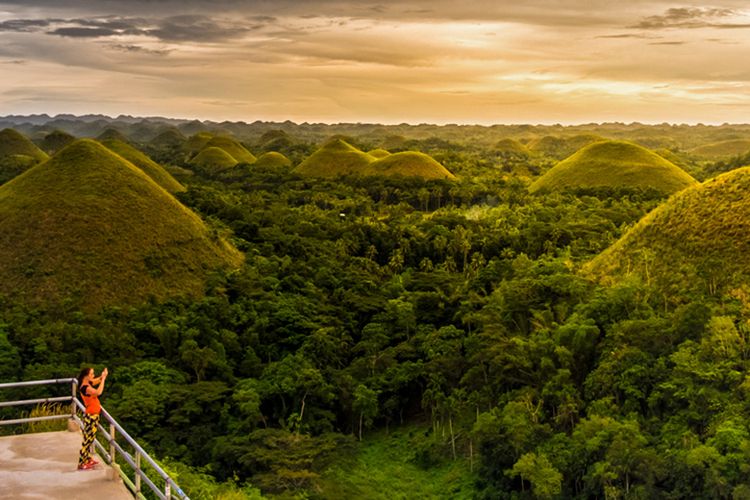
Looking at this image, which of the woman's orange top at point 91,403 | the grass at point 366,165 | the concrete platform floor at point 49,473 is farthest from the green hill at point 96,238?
the grass at point 366,165

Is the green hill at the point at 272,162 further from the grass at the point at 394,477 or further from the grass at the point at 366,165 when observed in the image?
the grass at the point at 394,477

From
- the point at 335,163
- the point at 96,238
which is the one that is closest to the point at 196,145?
the point at 335,163

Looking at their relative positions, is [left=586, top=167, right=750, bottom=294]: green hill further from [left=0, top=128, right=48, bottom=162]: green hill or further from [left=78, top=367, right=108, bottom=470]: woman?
[left=0, top=128, right=48, bottom=162]: green hill

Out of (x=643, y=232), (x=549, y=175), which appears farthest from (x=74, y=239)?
(x=549, y=175)

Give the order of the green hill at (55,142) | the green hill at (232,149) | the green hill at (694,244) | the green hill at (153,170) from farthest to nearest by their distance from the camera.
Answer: the green hill at (55,142), the green hill at (232,149), the green hill at (153,170), the green hill at (694,244)

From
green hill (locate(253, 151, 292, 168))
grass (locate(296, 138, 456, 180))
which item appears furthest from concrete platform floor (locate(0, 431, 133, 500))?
green hill (locate(253, 151, 292, 168))

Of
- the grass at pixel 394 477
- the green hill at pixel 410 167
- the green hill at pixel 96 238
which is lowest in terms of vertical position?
the grass at pixel 394 477
